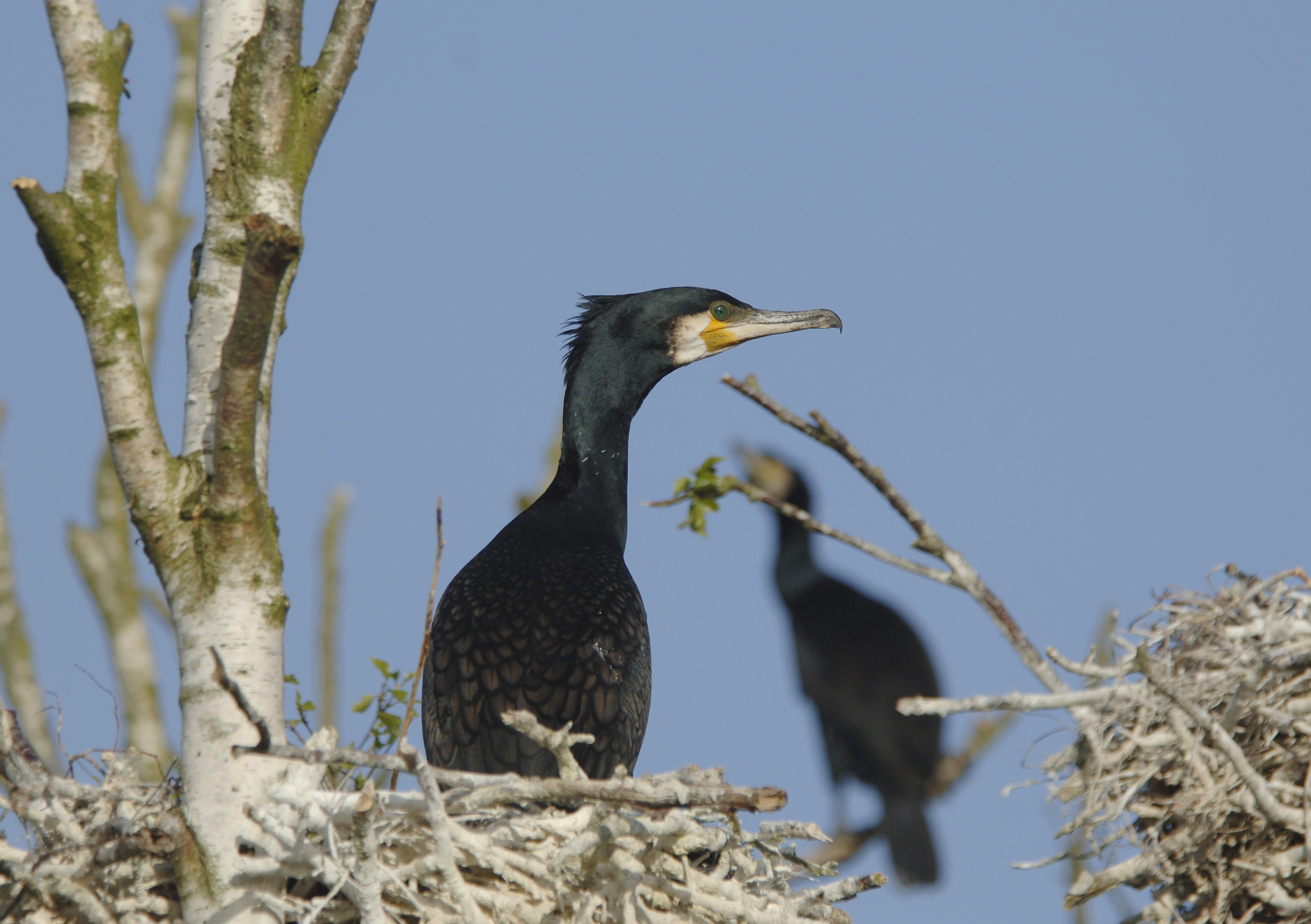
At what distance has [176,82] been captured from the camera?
11.0 metres

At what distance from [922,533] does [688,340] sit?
10.2 feet

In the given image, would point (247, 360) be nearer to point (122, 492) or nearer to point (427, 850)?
point (427, 850)

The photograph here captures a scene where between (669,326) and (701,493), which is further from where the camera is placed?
(669,326)

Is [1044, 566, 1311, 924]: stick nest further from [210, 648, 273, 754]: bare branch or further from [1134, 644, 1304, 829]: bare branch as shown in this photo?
[210, 648, 273, 754]: bare branch

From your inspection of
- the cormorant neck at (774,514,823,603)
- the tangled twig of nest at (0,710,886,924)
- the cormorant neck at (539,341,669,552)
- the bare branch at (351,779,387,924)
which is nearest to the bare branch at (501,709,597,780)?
the tangled twig of nest at (0,710,886,924)

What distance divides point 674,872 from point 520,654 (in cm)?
118

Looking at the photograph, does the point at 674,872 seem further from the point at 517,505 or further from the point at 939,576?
the point at 517,505

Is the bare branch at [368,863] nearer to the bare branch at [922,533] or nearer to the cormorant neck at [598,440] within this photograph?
the bare branch at [922,533]

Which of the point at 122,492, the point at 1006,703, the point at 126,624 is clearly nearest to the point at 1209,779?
the point at 1006,703

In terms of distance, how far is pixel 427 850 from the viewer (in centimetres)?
334

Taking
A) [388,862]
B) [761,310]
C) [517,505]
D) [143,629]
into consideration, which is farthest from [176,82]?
[388,862]

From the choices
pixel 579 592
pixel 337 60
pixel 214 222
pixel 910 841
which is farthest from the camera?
pixel 910 841

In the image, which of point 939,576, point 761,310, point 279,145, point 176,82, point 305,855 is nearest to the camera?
point 939,576

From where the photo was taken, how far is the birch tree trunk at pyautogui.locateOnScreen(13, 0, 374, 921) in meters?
3.25
